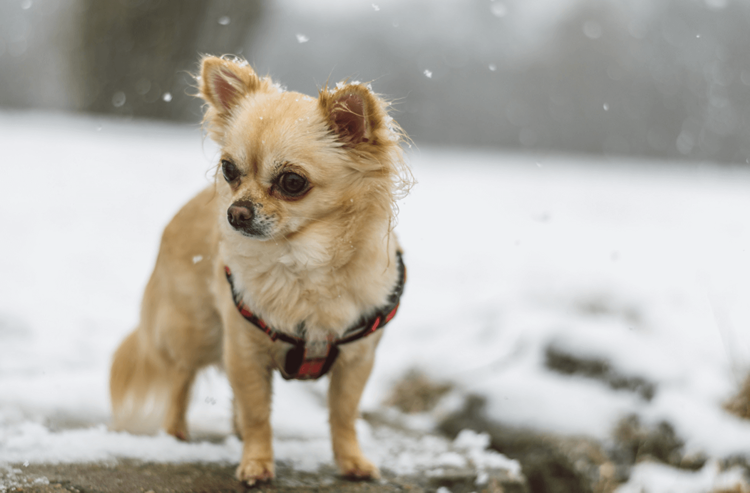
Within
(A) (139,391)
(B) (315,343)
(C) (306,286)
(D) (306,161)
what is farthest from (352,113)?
(A) (139,391)

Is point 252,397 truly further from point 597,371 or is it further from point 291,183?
point 597,371

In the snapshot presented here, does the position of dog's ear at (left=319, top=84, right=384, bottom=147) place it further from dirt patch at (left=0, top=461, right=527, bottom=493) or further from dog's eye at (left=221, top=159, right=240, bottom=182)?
dirt patch at (left=0, top=461, right=527, bottom=493)

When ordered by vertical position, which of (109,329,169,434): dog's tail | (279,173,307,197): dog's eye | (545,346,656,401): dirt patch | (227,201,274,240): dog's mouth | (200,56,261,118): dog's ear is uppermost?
(200,56,261,118): dog's ear

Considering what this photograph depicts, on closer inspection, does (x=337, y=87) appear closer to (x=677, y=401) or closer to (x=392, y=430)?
(x=392, y=430)

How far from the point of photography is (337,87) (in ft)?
6.15

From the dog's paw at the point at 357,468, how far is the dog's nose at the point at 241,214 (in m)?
1.08

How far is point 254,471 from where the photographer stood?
2045 millimetres

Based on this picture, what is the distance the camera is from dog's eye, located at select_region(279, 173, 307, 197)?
5.99ft

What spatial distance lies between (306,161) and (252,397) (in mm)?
924

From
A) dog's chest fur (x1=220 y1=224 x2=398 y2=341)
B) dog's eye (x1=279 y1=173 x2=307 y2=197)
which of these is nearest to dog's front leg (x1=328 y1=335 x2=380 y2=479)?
dog's chest fur (x1=220 y1=224 x2=398 y2=341)

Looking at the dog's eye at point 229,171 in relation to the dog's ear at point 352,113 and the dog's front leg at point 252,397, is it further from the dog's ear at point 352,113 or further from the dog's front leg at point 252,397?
the dog's front leg at point 252,397

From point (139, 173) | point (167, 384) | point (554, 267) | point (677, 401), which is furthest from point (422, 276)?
point (139, 173)

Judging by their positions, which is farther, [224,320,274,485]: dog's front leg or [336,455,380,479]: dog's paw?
[336,455,380,479]: dog's paw

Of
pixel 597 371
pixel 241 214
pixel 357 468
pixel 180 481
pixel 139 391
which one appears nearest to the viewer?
pixel 241 214
